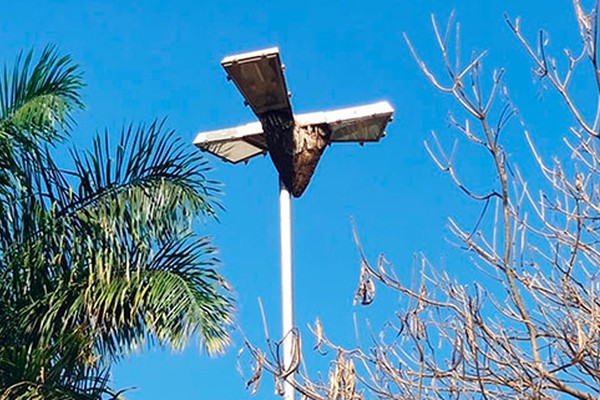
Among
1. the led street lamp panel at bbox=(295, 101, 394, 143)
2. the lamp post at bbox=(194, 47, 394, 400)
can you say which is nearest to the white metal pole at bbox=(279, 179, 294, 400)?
the lamp post at bbox=(194, 47, 394, 400)

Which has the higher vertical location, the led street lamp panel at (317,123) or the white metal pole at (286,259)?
the led street lamp panel at (317,123)

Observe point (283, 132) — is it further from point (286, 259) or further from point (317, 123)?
point (286, 259)

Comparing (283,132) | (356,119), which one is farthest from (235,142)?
(356,119)

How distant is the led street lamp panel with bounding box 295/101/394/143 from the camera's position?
4.86 meters

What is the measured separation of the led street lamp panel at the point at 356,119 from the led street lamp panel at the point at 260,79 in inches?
6.8

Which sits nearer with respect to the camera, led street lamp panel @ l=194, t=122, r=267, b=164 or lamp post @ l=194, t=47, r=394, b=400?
lamp post @ l=194, t=47, r=394, b=400

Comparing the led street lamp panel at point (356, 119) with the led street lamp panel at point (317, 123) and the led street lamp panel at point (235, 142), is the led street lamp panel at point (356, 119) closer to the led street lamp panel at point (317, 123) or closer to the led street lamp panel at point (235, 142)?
the led street lamp panel at point (317, 123)

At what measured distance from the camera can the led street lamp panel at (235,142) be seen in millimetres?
4918

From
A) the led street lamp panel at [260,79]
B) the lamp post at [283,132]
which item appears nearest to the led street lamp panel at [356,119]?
the lamp post at [283,132]

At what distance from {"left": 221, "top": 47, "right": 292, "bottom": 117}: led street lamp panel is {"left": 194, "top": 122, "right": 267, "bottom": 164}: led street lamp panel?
0.15 m

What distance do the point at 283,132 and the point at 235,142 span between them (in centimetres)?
28

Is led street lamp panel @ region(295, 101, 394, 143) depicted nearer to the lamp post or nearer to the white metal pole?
the lamp post

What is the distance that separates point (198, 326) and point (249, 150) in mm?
1638

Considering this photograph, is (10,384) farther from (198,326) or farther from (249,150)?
(249,150)
